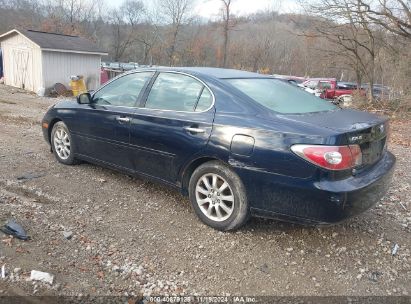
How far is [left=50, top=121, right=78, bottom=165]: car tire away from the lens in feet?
17.5

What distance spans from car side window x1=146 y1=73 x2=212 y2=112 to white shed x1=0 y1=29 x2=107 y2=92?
14.5m

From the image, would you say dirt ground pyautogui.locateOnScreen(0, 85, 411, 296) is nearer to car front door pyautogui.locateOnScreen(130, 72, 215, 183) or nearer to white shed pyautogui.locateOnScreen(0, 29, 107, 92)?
car front door pyautogui.locateOnScreen(130, 72, 215, 183)

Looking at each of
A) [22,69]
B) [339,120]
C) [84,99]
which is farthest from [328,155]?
[22,69]

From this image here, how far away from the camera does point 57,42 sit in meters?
18.0

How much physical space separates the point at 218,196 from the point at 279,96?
1232mm

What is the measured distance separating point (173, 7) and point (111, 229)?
63.6 m

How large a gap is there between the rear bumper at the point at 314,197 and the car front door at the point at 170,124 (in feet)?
2.33

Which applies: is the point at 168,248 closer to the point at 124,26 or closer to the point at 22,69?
the point at 22,69

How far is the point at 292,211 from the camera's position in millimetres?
3266

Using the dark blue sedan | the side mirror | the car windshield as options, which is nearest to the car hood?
the dark blue sedan

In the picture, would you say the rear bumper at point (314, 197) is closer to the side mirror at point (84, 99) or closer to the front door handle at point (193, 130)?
the front door handle at point (193, 130)

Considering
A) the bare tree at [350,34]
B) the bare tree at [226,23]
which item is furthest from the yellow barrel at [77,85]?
the bare tree at [226,23]

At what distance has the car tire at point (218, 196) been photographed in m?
3.55

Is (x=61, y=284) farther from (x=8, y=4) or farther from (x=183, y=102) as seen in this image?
(x=8, y=4)
